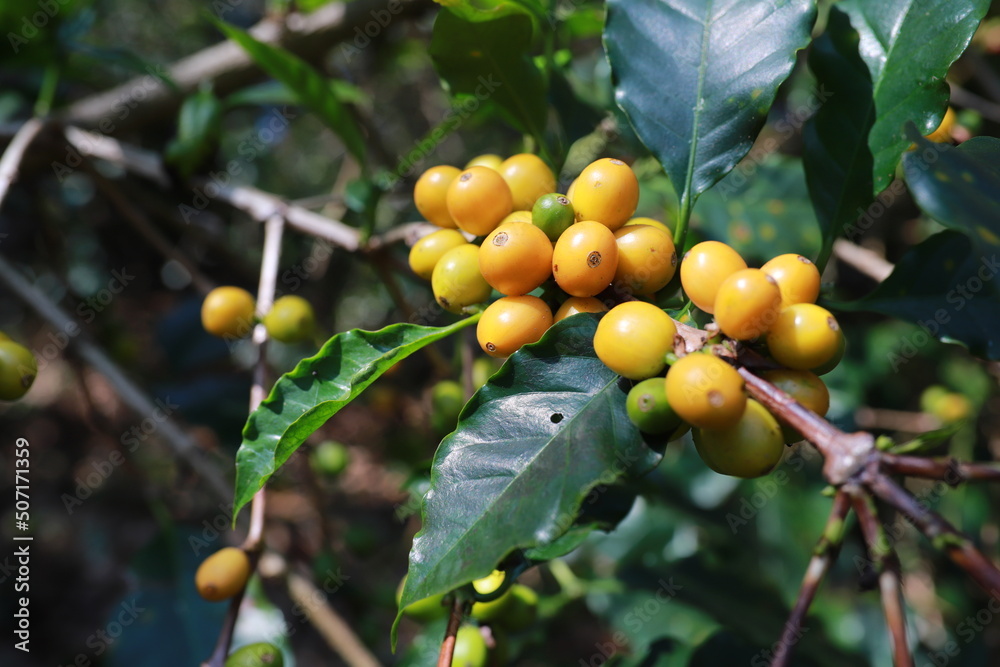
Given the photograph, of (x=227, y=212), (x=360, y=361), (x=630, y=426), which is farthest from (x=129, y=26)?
(x=630, y=426)

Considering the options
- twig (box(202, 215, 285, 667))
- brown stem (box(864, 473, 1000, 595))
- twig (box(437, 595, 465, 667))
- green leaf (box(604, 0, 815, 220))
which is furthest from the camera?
twig (box(202, 215, 285, 667))

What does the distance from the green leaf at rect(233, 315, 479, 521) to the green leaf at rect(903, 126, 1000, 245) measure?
0.71m

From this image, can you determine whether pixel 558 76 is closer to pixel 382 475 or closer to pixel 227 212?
pixel 227 212

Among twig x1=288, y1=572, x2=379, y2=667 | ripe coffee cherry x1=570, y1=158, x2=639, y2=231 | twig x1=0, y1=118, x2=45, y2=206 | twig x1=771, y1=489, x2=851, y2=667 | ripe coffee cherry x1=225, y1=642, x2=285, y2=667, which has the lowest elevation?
twig x1=288, y1=572, x2=379, y2=667

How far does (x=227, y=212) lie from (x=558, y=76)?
242cm

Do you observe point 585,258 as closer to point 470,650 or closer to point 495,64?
point 495,64

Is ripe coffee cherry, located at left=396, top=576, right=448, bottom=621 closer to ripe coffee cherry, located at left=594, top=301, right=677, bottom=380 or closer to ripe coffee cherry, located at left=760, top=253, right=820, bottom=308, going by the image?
ripe coffee cherry, located at left=594, top=301, right=677, bottom=380

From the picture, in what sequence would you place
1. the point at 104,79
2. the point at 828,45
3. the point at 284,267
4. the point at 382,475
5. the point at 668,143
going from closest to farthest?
the point at 668,143
the point at 828,45
the point at 104,79
the point at 284,267
the point at 382,475

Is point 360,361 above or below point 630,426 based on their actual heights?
above

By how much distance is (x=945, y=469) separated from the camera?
77 centimetres

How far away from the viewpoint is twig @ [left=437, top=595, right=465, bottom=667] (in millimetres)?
1028

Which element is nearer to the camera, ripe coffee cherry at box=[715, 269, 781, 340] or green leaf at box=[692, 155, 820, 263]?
ripe coffee cherry at box=[715, 269, 781, 340]

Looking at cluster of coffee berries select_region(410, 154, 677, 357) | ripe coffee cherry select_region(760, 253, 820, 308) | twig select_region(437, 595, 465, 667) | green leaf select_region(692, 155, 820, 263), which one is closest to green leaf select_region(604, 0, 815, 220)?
cluster of coffee berries select_region(410, 154, 677, 357)

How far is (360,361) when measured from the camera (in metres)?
1.19
